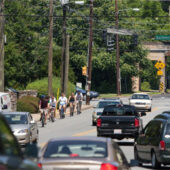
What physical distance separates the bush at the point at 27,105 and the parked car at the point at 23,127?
20.9 metres

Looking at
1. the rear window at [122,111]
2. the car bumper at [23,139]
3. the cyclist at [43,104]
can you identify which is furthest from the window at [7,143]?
the cyclist at [43,104]

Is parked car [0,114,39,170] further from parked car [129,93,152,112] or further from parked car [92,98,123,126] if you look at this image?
parked car [129,93,152,112]

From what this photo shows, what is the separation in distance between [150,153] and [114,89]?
255ft

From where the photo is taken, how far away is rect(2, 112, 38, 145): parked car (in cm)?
2409

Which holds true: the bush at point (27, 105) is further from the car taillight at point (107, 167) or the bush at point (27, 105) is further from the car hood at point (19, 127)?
the car taillight at point (107, 167)

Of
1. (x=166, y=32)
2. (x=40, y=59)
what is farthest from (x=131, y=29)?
(x=166, y=32)

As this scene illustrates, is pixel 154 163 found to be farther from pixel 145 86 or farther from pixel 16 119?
pixel 145 86

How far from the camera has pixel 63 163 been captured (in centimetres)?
922

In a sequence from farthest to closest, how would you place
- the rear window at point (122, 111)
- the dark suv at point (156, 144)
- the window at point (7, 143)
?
1. the rear window at point (122, 111)
2. the dark suv at point (156, 144)
3. the window at point (7, 143)

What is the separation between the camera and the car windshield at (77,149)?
9.78m

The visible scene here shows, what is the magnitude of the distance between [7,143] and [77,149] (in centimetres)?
413

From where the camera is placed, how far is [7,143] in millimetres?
6129

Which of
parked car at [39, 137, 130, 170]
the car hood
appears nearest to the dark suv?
parked car at [39, 137, 130, 170]

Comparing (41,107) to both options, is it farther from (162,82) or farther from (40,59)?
(162,82)
